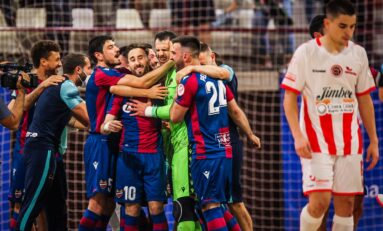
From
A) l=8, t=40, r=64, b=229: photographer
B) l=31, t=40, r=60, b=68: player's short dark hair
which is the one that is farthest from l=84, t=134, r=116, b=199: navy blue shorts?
l=31, t=40, r=60, b=68: player's short dark hair

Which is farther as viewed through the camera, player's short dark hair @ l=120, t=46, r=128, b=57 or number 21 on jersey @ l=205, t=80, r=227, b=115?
player's short dark hair @ l=120, t=46, r=128, b=57

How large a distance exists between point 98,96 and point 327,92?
101 inches

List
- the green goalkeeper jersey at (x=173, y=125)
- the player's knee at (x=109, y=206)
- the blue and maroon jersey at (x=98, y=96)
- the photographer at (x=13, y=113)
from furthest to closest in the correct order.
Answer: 1. the player's knee at (x=109, y=206)
2. the blue and maroon jersey at (x=98, y=96)
3. the green goalkeeper jersey at (x=173, y=125)
4. the photographer at (x=13, y=113)

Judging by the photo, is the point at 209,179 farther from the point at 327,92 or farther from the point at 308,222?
the point at 327,92

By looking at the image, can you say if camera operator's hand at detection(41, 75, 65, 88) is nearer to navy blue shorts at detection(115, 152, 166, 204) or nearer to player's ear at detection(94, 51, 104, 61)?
player's ear at detection(94, 51, 104, 61)

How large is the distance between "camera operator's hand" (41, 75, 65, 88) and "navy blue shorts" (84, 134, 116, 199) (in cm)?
68

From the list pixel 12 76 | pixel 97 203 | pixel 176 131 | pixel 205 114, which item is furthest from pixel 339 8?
pixel 97 203

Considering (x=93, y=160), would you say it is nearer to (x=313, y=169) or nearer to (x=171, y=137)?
(x=171, y=137)

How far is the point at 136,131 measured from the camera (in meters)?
7.89

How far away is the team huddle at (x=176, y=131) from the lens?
6.51 m

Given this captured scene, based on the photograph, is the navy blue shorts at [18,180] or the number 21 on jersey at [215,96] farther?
the navy blue shorts at [18,180]

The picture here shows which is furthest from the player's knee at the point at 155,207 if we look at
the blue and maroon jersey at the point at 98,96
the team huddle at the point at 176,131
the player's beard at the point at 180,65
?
the player's beard at the point at 180,65

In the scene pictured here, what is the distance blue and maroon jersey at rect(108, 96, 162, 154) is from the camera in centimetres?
788

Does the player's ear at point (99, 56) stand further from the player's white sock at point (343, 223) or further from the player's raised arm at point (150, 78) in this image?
the player's white sock at point (343, 223)
